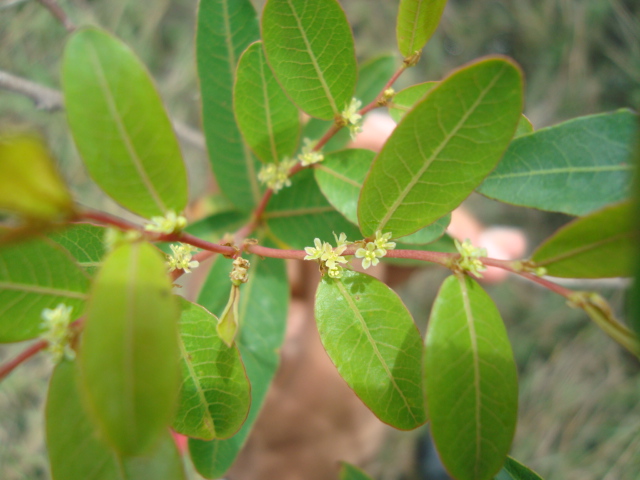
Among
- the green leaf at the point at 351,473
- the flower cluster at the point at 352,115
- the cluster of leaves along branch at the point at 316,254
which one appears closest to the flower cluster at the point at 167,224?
the cluster of leaves along branch at the point at 316,254

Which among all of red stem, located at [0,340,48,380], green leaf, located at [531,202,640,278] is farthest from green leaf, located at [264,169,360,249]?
red stem, located at [0,340,48,380]

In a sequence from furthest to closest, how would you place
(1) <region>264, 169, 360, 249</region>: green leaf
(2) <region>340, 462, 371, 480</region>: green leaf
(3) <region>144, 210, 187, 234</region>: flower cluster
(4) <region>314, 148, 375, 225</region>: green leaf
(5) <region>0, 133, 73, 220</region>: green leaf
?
1. (2) <region>340, 462, 371, 480</region>: green leaf
2. (1) <region>264, 169, 360, 249</region>: green leaf
3. (4) <region>314, 148, 375, 225</region>: green leaf
4. (3) <region>144, 210, 187, 234</region>: flower cluster
5. (5) <region>0, 133, 73, 220</region>: green leaf

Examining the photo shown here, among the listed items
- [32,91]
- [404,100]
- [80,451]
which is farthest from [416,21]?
[32,91]

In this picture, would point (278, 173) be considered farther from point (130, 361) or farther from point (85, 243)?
point (130, 361)

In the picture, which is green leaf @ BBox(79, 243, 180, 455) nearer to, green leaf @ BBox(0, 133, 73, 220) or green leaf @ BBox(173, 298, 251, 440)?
green leaf @ BBox(0, 133, 73, 220)

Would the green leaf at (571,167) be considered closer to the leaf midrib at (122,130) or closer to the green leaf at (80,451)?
the leaf midrib at (122,130)

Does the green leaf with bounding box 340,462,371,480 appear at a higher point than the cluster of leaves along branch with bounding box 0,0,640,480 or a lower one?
lower
